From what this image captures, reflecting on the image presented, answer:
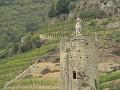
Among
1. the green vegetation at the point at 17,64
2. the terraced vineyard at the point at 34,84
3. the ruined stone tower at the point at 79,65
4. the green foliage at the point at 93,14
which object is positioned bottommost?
the terraced vineyard at the point at 34,84

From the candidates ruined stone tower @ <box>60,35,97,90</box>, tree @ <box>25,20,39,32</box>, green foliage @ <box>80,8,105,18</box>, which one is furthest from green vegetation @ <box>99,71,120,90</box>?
tree @ <box>25,20,39,32</box>

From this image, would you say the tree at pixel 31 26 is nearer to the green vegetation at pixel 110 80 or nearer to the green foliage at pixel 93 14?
the green foliage at pixel 93 14

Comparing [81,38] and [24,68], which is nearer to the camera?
[81,38]

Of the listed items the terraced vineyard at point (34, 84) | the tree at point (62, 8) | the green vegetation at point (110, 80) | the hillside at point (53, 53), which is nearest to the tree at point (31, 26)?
the hillside at point (53, 53)

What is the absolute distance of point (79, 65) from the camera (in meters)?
26.7

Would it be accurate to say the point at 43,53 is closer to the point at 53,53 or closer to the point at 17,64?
the point at 53,53

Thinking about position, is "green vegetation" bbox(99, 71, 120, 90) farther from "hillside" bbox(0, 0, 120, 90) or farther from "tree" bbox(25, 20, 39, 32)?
"tree" bbox(25, 20, 39, 32)

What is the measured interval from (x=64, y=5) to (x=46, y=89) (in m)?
54.5

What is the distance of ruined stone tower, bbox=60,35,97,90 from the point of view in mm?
26672

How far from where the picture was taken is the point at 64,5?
381 ft

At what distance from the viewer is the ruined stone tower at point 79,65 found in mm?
26672

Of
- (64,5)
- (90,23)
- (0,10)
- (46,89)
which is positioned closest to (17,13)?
(0,10)

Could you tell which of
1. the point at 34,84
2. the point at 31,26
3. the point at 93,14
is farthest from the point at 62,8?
the point at 34,84

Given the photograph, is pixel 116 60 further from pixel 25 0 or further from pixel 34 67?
pixel 25 0
